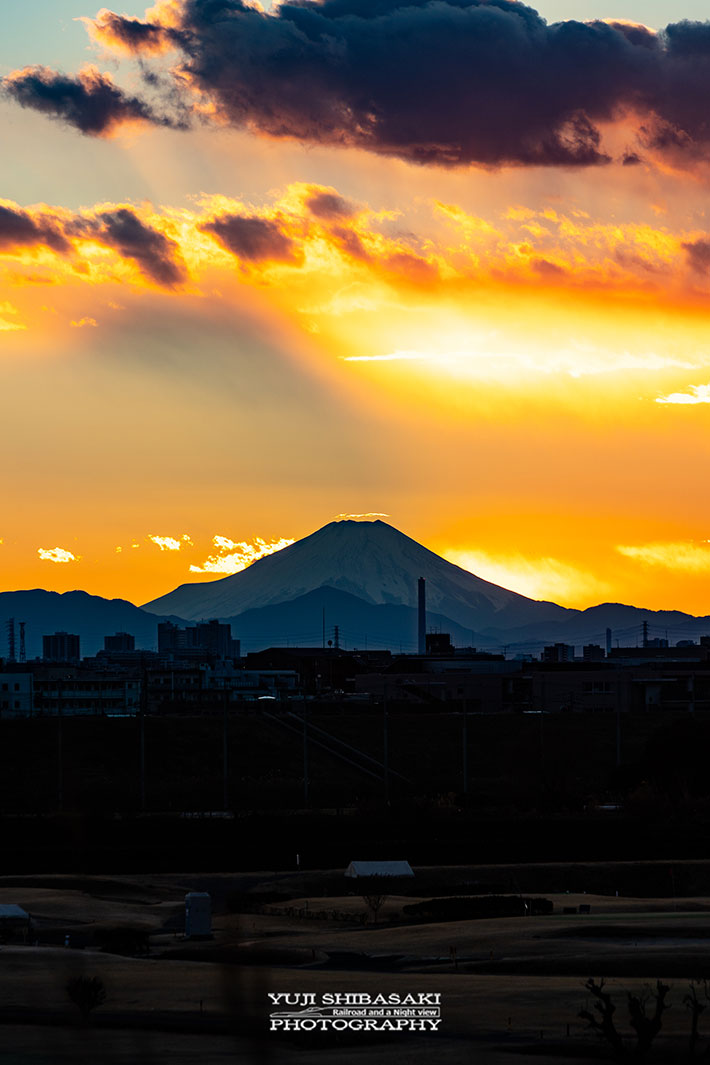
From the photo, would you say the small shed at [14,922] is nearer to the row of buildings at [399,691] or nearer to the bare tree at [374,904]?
the bare tree at [374,904]

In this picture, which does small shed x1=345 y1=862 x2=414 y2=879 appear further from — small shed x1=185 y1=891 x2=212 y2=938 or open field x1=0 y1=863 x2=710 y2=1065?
small shed x1=185 y1=891 x2=212 y2=938

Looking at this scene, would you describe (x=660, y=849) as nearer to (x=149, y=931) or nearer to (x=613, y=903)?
(x=613, y=903)

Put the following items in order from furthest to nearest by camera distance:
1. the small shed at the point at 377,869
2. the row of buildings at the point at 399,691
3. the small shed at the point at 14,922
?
the row of buildings at the point at 399,691
the small shed at the point at 377,869
the small shed at the point at 14,922

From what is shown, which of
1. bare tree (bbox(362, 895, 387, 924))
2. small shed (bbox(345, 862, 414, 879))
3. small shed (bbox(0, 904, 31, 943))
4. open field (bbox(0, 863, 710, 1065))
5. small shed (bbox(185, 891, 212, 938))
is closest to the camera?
open field (bbox(0, 863, 710, 1065))

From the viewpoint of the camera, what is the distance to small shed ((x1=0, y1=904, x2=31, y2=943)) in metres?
48.2

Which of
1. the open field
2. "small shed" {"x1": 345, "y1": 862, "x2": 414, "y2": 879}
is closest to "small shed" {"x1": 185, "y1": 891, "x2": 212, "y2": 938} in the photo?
the open field

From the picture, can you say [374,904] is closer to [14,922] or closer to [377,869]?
[377,869]

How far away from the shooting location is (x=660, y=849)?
72.2 meters

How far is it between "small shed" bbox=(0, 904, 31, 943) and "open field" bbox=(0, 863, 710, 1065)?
47cm

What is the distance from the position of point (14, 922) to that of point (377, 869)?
18.8 metres

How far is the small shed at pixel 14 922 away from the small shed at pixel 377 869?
17219 mm

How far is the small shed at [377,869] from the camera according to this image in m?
63.4

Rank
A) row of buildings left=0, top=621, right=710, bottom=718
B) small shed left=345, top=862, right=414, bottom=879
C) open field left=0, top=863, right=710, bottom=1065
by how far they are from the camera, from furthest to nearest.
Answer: row of buildings left=0, top=621, right=710, bottom=718 < small shed left=345, top=862, right=414, bottom=879 < open field left=0, top=863, right=710, bottom=1065

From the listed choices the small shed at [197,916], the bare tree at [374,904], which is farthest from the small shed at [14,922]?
the bare tree at [374,904]
